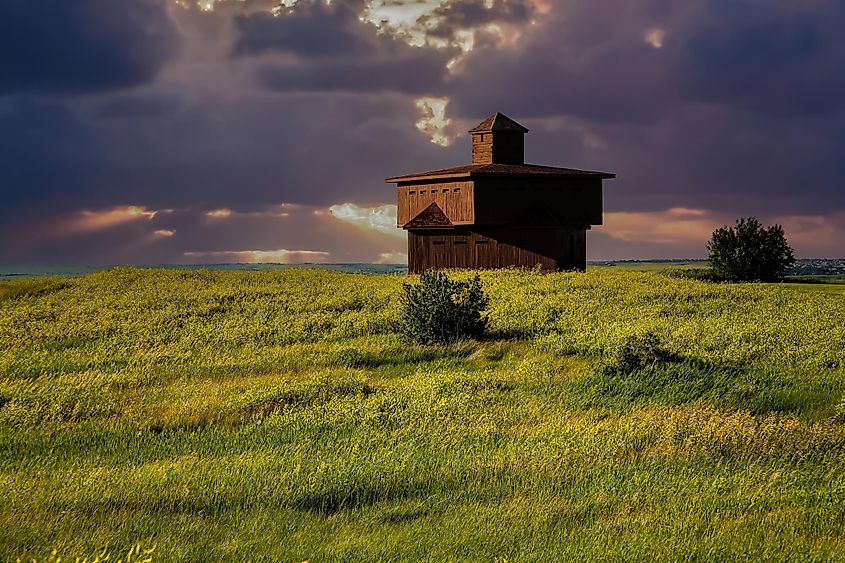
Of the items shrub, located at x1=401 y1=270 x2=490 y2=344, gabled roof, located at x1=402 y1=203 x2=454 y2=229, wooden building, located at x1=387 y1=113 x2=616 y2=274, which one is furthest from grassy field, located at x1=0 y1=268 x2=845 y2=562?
gabled roof, located at x1=402 y1=203 x2=454 y2=229

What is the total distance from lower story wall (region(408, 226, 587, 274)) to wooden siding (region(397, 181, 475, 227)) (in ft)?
4.59

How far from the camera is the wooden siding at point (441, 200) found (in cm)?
5291

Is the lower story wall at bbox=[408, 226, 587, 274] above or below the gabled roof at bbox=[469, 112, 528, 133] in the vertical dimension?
below

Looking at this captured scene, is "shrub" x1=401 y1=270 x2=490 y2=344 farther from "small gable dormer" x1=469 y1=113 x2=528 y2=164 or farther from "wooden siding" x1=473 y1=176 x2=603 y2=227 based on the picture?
"small gable dormer" x1=469 y1=113 x2=528 y2=164

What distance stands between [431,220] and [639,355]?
3409cm

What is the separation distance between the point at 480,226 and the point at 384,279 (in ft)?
24.2

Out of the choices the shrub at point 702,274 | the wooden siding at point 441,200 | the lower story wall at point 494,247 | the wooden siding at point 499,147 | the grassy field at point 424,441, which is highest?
the wooden siding at point 499,147

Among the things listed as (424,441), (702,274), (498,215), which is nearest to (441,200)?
(498,215)

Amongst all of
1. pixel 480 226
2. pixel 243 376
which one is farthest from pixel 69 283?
pixel 243 376

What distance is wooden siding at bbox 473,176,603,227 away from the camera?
2085 inches

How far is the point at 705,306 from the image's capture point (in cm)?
3572

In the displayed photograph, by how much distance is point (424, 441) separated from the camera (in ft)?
49.7

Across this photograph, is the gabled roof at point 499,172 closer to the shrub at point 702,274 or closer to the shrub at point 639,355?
the shrub at point 702,274

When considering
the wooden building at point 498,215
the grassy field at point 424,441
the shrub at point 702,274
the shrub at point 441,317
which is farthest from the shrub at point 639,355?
the shrub at point 702,274
